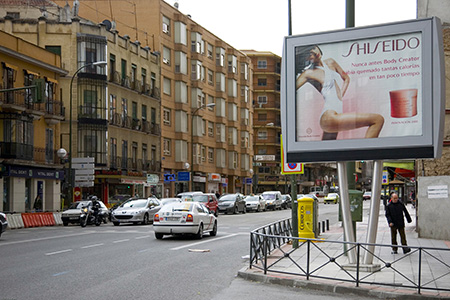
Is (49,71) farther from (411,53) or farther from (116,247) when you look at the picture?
(411,53)

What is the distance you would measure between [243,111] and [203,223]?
6165 centimetres

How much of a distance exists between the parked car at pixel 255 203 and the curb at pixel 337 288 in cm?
4346

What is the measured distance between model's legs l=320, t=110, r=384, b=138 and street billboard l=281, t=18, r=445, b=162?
2cm

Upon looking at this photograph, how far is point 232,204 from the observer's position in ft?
165

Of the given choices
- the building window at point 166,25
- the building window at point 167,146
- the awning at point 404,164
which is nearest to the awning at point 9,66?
the awning at point 404,164

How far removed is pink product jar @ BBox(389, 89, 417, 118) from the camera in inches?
511

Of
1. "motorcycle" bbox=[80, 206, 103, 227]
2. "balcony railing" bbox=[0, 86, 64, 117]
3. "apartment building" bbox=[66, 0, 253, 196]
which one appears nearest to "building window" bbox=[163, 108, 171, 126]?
"apartment building" bbox=[66, 0, 253, 196]

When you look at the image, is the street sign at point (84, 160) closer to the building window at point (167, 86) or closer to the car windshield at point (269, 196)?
the building window at point (167, 86)

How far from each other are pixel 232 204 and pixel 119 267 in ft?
117

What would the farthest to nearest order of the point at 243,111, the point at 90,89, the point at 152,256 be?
the point at 243,111
the point at 90,89
the point at 152,256

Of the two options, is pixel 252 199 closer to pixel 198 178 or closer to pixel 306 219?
pixel 198 178

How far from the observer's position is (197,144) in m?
70.6

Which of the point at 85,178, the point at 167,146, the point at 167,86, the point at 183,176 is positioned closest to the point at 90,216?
the point at 85,178

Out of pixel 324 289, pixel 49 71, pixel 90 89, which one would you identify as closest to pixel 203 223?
pixel 324 289
